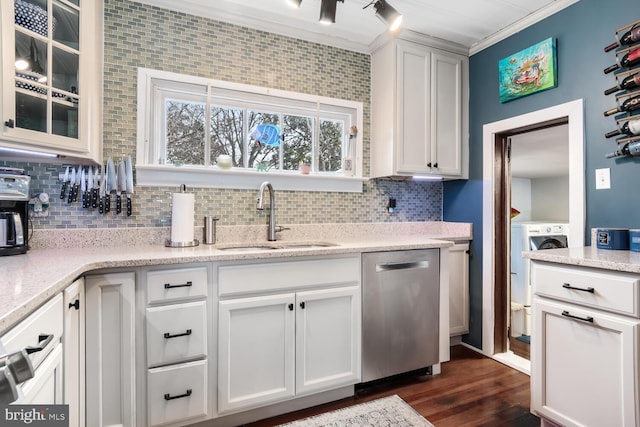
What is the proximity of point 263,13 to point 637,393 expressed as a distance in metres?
2.89

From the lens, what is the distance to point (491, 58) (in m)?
2.69

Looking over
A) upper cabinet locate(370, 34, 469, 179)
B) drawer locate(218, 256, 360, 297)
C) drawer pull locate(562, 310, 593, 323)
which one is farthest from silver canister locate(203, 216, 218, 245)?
drawer pull locate(562, 310, 593, 323)

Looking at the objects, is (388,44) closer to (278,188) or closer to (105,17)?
(278,188)

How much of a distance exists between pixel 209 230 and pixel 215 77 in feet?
3.52

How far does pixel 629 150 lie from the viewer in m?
1.78

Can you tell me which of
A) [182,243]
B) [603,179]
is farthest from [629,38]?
[182,243]

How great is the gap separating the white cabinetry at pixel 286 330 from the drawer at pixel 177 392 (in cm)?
10

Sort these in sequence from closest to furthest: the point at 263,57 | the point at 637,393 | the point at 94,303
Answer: the point at 637,393 < the point at 94,303 < the point at 263,57

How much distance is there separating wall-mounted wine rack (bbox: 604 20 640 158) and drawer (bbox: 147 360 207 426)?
A: 2525mm

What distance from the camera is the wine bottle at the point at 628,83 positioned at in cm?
174

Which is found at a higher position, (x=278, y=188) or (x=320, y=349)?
(x=278, y=188)

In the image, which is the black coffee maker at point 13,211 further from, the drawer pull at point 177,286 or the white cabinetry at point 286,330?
the white cabinetry at point 286,330

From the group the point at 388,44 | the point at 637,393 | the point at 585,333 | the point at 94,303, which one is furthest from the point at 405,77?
the point at 94,303

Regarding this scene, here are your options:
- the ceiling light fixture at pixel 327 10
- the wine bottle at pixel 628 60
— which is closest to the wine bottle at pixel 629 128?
the wine bottle at pixel 628 60
